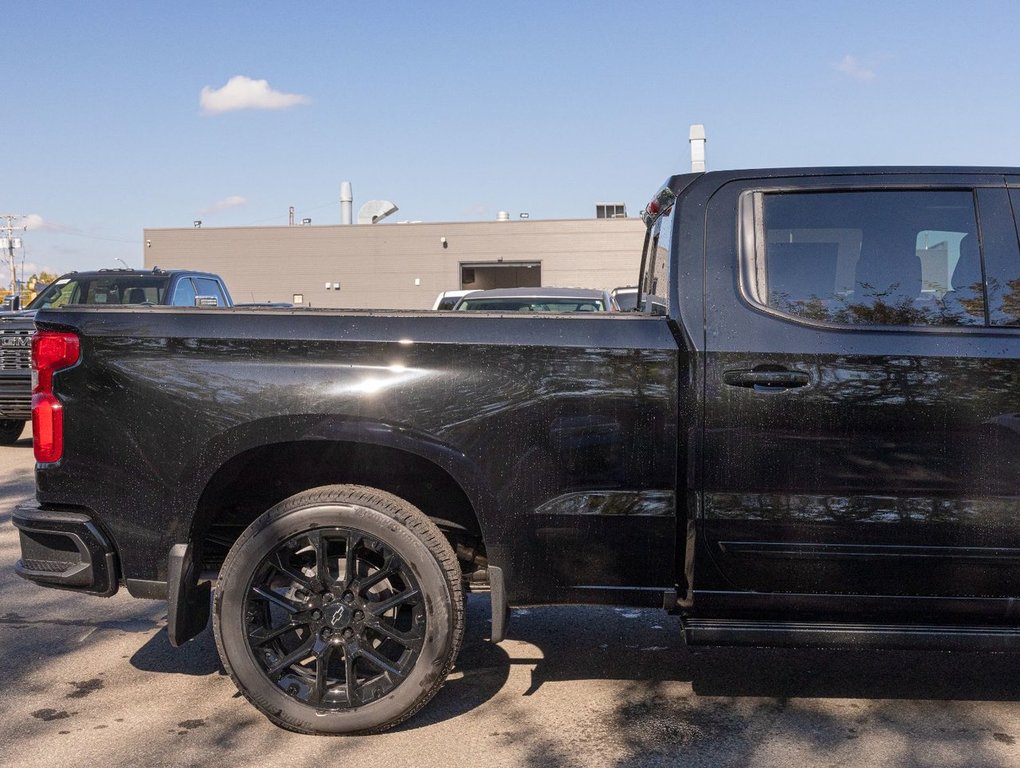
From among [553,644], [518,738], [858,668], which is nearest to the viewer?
[518,738]

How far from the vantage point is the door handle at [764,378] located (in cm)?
346

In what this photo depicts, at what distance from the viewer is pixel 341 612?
12.0 feet

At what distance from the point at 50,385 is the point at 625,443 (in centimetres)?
203

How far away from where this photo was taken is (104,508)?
3688 millimetres

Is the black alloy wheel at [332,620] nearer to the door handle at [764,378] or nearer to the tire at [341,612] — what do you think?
the tire at [341,612]

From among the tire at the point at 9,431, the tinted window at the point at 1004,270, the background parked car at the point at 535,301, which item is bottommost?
the tire at the point at 9,431

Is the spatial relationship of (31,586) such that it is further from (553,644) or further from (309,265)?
(309,265)

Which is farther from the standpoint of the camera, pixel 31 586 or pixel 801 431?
pixel 31 586

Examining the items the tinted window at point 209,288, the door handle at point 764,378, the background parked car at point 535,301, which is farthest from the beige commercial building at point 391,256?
the door handle at point 764,378

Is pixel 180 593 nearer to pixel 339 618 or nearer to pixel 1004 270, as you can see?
pixel 339 618

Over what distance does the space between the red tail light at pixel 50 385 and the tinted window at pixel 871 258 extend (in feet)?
7.90

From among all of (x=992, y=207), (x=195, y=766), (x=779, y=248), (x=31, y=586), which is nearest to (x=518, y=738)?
(x=195, y=766)

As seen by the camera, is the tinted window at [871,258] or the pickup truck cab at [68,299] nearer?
the tinted window at [871,258]

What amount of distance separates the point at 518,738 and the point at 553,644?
1.20 meters
